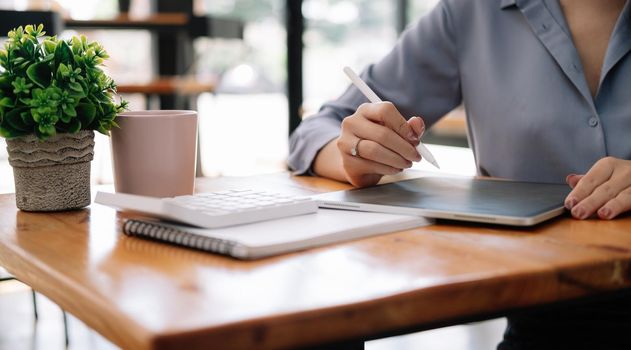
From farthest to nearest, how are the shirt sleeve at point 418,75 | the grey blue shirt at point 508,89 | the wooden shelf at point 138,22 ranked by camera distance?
the wooden shelf at point 138,22 < the shirt sleeve at point 418,75 < the grey blue shirt at point 508,89

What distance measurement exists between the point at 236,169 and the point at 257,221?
170 inches

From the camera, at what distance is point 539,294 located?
602mm

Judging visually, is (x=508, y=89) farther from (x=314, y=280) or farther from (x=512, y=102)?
(x=314, y=280)

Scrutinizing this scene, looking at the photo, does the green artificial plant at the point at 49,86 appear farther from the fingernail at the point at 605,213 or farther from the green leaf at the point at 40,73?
the fingernail at the point at 605,213

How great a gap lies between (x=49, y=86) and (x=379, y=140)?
0.39 m

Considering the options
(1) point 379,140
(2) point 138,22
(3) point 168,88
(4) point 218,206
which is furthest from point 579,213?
(2) point 138,22

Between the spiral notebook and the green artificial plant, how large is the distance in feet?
0.61

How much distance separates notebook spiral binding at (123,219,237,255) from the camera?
0.66 metres

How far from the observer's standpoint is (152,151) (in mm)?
920

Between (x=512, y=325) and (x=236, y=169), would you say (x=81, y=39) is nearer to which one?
(x=512, y=325)

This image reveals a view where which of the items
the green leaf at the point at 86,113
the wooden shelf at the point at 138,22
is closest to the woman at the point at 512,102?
the green leaf at the point at 86,113

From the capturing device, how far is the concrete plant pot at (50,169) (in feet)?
2.90

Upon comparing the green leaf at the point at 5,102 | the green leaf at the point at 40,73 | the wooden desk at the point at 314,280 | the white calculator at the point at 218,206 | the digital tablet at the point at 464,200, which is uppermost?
the green leaf at the point at 40,73

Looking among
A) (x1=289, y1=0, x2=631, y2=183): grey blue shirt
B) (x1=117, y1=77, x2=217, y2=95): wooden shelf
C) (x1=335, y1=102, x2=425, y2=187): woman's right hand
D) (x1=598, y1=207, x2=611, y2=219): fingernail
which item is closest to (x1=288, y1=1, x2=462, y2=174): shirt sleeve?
(x1=289, y1=0, x2=631, y2=183): grey blue shirt
